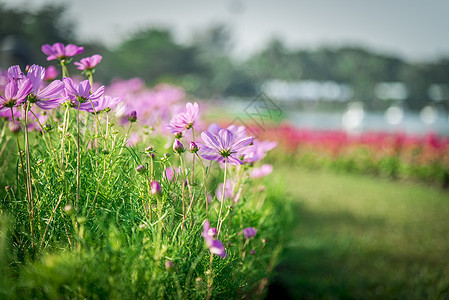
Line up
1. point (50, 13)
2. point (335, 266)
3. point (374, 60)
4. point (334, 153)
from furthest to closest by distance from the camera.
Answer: point (374, 60) → point (50, 13) → point (334, 153) → point (335, 266)

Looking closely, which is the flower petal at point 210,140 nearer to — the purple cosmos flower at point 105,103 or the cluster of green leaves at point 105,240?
the cluster of green leaves at point 105,240

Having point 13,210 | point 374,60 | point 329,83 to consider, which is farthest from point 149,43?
point 13,210

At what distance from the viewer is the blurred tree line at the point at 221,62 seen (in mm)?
26531

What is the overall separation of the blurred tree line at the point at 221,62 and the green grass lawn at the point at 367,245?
14438 millimetres

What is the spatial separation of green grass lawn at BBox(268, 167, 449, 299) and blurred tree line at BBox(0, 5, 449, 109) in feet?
47.4

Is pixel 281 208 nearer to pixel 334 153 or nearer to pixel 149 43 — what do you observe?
pixel 334 153

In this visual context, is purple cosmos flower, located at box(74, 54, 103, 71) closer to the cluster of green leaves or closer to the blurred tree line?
A: the cluster of green leaves

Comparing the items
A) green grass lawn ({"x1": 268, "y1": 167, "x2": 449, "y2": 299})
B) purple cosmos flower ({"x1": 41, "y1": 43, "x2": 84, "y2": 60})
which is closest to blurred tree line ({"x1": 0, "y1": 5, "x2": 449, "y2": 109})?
green grass lawn ({"x1": 268, "y1": 167, "x2": 449, "y2": 299})

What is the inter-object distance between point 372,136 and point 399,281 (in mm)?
5188

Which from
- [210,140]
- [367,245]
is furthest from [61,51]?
[367,245]

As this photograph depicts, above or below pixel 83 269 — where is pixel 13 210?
above

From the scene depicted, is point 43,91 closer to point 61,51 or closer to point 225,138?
point 61,51

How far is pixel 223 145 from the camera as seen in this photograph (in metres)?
0.85

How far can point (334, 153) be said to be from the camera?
23.2 feet
